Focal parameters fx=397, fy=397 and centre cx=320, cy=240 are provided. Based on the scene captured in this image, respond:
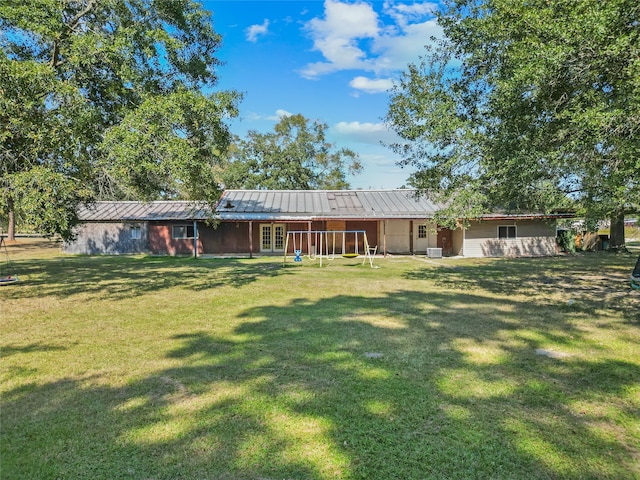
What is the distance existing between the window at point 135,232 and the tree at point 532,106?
19.2 m

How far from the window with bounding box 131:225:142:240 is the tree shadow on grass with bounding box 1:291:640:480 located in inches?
859

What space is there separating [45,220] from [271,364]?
5799 millimetres

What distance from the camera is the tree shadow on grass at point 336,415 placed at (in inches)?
109

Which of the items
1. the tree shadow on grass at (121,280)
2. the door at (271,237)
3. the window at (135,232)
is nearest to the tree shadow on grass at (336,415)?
the tree shadow on grass at (121,280)

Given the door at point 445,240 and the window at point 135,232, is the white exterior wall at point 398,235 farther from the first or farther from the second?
the window at point 135,232

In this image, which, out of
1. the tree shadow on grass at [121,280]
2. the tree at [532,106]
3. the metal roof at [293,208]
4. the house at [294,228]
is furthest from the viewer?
the house at [294,228]

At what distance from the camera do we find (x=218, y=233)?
952 inches

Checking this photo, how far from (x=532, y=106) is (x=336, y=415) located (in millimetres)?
7832

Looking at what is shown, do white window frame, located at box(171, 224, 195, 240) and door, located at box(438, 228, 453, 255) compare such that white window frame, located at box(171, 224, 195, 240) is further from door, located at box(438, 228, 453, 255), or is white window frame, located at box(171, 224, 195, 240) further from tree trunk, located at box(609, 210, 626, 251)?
tree trunk, located at box(609, 210, 626, 251)

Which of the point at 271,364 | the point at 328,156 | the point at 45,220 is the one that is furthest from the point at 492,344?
the point at 328,156

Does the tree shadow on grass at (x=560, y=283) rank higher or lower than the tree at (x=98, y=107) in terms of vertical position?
lower

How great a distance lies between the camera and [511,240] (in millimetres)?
23672

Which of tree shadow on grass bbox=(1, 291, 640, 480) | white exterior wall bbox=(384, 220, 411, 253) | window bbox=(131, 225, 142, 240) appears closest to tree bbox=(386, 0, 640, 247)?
tree shadow on grass bbox=(1, 291, 640, 480)

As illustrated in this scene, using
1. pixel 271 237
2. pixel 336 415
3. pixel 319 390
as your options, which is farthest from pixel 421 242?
pixel 336 415
